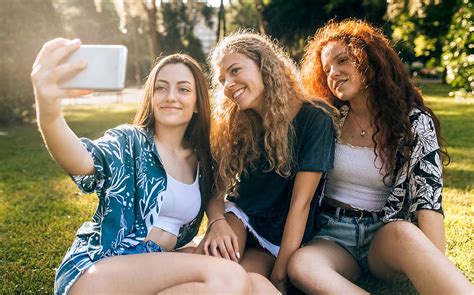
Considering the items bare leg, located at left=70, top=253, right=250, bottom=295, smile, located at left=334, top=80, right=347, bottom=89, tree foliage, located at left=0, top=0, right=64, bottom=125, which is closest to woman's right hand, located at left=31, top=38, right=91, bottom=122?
bare leg, located at left=70, top=253, right=250, bottom=295

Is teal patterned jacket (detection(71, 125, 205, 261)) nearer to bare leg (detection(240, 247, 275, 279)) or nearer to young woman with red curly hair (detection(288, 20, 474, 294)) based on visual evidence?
bare leg (detection(240, 247, 275, 279))

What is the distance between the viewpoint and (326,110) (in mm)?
3324

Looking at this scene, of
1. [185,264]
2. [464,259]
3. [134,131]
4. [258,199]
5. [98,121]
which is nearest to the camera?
[185,264]

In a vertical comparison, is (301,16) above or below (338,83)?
below

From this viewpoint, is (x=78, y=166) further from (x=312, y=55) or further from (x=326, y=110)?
(x=312, y=55)

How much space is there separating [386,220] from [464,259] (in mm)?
1258

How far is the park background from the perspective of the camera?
445 cm

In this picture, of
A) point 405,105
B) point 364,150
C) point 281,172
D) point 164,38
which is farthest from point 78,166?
point 164,38

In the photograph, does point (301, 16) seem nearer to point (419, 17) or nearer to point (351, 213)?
point (419, 17)

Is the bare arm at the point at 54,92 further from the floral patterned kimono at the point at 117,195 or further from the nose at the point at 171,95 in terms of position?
the nose at the point at 171,95

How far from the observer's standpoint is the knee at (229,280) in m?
2.65

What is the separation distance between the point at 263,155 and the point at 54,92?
1.63 m

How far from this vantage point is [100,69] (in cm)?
198

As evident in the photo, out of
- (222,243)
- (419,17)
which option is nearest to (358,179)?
(222,243)
